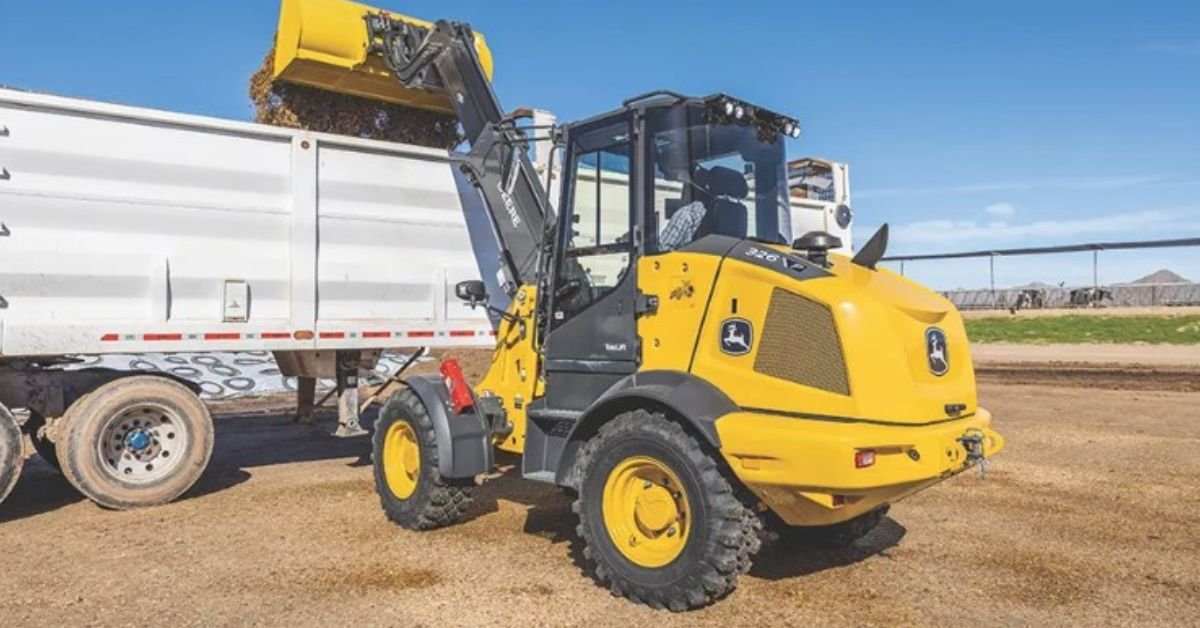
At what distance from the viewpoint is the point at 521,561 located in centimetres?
549

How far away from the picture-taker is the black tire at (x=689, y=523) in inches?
169

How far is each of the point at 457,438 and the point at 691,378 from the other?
1.91 metres

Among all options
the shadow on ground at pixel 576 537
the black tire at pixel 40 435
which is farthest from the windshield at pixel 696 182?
the black tire at pixel 40 435

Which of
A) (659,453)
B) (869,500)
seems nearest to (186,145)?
(659,453)

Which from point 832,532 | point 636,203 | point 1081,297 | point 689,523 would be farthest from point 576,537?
point 1081,297

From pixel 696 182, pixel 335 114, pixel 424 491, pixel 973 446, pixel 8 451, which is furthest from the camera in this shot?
pixel 335 114

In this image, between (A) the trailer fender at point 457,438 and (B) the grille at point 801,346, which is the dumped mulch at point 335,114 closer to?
(A) the trailer fender at point 457,438

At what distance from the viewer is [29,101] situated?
6.41m

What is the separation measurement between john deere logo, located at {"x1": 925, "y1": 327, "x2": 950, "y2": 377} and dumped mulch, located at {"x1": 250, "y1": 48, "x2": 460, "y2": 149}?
609cm

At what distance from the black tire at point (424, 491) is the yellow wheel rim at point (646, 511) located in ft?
5.28

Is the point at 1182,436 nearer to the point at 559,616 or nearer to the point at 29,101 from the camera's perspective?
the point at 559,616

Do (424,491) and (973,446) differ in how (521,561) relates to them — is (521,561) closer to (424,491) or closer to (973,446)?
(424,491)

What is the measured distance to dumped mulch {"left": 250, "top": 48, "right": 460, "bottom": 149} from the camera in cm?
864

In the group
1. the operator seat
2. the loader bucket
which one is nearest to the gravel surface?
the loader bucket
